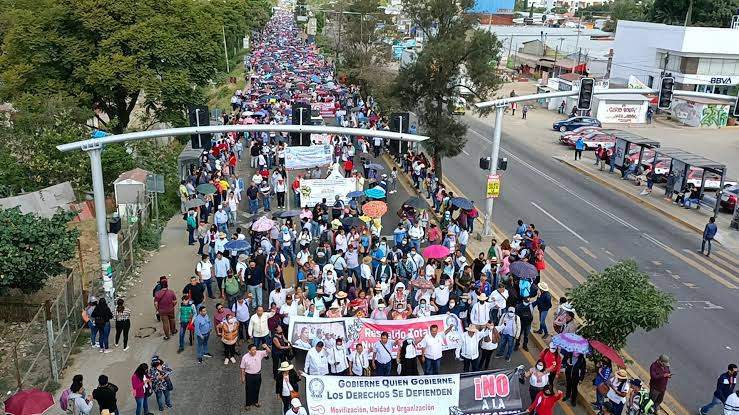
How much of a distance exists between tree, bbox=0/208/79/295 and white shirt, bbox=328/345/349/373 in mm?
7420

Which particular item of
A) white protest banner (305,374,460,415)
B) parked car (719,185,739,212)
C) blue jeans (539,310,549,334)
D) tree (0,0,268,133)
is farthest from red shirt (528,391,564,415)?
tree (0,0,268,133)

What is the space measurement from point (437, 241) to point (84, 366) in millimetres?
10675

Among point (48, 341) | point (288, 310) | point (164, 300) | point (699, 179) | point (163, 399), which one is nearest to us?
point (163, 399)

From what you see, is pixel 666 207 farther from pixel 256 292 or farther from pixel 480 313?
pixel 256 292

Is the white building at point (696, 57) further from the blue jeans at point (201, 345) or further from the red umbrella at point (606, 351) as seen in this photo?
the blue jeans at point (201, 345)

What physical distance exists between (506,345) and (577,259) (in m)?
8.65

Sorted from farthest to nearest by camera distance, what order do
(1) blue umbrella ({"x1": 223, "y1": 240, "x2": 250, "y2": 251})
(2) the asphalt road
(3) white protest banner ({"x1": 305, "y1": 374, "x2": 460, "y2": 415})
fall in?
(1) blue umbrella ({"x1": 223, "y1": 240, "x2": 250, "y2": 251}) → (2) the asphalt road → (3) white protest banner ({"x1": 305, "y1": 374, "x2": 460, "y2": 415})

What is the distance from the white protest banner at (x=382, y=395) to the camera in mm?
11258

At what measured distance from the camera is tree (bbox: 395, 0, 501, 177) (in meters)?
26.0

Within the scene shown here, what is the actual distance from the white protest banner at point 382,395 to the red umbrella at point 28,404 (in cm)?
408

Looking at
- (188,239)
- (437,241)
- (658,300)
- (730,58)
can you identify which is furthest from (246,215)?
(730,58)

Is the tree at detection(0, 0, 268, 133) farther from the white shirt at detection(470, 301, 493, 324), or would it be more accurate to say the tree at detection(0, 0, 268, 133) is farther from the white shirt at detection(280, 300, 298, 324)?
the white shirt at detection(470, 301, 493, 324)

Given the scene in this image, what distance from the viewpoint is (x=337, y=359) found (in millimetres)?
12703

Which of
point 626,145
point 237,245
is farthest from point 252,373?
point 626,145
